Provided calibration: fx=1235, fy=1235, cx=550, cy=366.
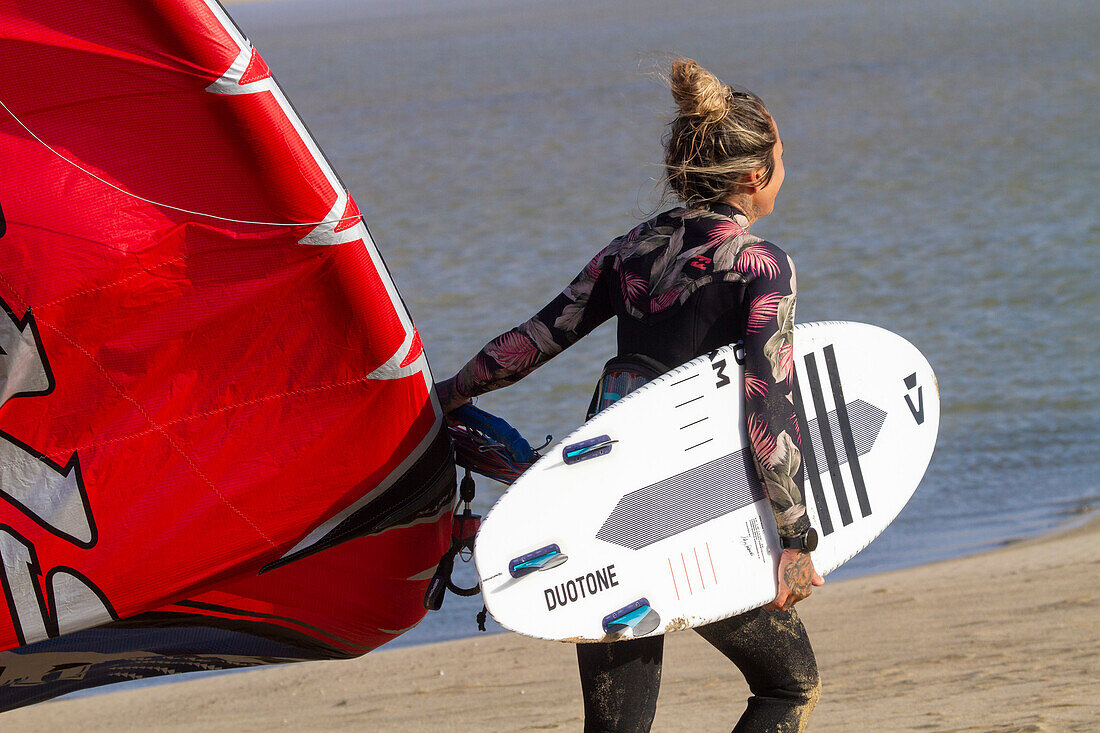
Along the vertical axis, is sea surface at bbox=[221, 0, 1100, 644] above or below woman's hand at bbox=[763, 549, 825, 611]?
below

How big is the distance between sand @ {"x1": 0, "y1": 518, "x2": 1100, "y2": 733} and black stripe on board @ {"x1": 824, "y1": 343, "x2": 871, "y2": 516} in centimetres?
115

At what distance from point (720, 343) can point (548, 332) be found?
1.31 ft

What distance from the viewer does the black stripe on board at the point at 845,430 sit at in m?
3.02

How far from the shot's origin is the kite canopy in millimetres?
2637

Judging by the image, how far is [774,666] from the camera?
2639 mm

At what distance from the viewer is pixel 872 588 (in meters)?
5.32

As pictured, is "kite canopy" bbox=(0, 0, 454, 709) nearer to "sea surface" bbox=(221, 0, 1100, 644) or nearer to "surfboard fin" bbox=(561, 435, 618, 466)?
"surfboard fin" bbox=(561, 435, 618, 466)

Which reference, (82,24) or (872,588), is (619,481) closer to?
(82,24)

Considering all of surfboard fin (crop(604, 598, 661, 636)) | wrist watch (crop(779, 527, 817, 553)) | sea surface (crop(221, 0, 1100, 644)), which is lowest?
sea surface (crop(221, 0, 1100, 644))

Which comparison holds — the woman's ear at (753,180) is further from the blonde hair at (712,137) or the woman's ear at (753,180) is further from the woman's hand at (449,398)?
the woman's hand at (449,398)

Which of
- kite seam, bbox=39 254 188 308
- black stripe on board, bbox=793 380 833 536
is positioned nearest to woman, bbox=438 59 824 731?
black stripe on board, bbox=793 380 833 536

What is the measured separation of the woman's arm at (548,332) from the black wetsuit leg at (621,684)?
0.65 m

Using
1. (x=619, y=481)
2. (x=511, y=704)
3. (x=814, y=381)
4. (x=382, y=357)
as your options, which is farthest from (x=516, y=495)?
(x=511, y=704)

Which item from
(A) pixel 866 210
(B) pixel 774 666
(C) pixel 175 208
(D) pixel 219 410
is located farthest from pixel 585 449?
(A) pixel 866 210
